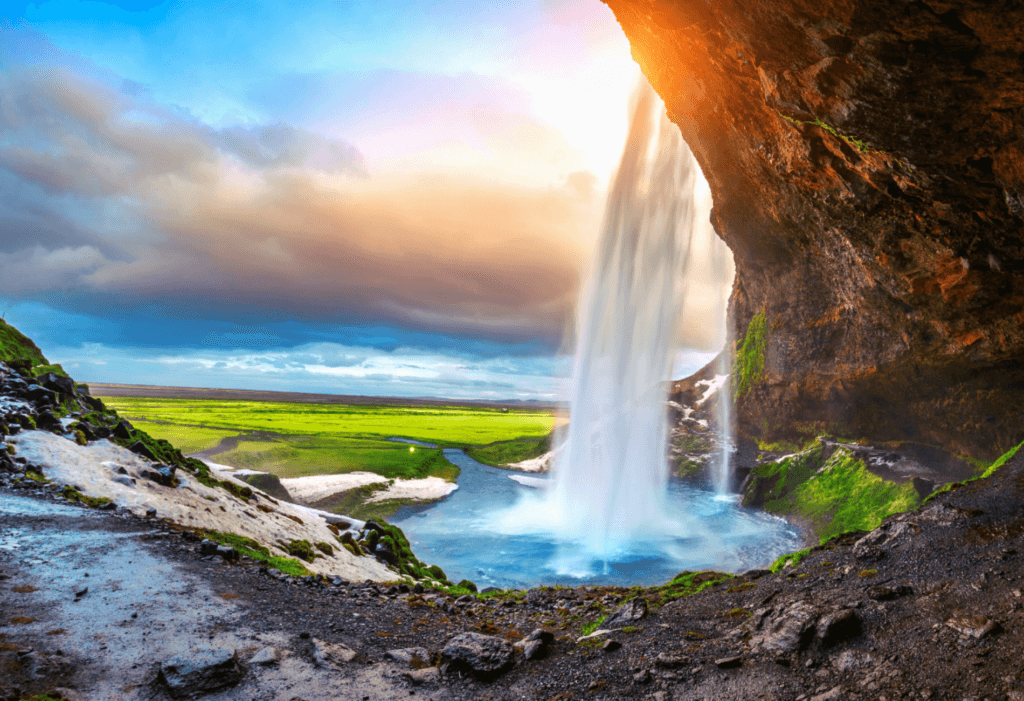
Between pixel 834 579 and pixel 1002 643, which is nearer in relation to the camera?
pixel 1002 643

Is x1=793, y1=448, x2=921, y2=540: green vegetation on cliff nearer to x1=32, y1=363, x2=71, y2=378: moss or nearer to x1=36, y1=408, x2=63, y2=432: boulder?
x1=36, y1=408, x2=63, y2=432: boulder

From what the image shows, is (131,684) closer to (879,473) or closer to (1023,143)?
(1023,143)

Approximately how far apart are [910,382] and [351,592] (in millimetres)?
31250

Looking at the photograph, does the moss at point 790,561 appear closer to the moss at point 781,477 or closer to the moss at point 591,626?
the moss at point 591,626

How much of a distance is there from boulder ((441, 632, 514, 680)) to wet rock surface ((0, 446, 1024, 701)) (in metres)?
0.03

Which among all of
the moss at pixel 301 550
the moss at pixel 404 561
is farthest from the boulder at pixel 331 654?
the moss at pixel 404 561

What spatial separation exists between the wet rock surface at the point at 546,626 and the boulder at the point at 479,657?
3cm

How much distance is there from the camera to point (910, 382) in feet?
86.4

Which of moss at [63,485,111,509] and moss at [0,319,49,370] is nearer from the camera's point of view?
moss at [63,485,111,509]

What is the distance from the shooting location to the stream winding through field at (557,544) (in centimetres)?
2170

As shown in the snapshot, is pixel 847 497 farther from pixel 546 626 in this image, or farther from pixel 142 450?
pixel 142 450

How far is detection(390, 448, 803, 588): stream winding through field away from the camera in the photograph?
71.2ft

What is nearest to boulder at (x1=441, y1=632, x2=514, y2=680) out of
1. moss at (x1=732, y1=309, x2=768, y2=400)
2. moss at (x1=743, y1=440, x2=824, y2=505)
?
moss at (x1=743, y1=440, x2=824, y2=505)

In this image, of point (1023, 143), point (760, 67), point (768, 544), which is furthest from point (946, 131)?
point (768, 544)
